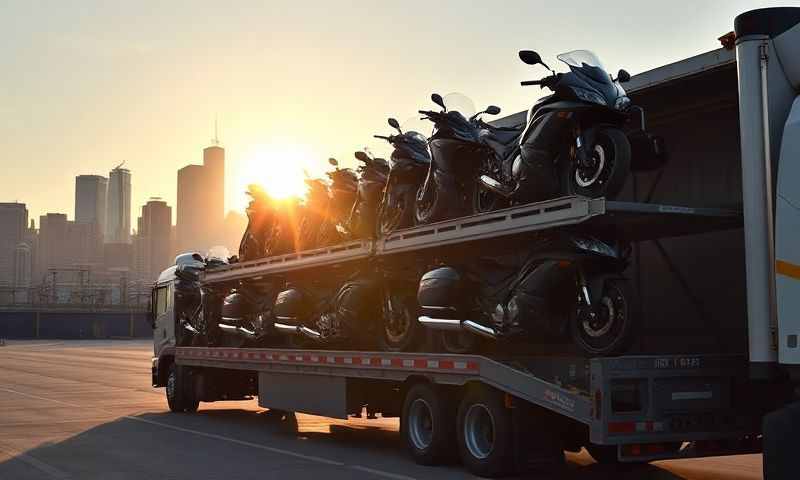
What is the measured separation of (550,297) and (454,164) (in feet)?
8.12

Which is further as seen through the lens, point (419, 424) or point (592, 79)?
point (419, 424)

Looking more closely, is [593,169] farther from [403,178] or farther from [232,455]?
[232,455]

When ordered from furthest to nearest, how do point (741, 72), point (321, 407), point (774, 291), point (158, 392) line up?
point (158, 392) < point (321, 407) < point (741, 72) < point (774, 291)

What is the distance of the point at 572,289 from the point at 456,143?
8.56ft

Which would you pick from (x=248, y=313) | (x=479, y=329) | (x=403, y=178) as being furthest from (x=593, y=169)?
(x=248, y=313)

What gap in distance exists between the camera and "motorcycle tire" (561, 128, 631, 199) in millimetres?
8570

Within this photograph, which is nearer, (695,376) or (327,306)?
(695,376)

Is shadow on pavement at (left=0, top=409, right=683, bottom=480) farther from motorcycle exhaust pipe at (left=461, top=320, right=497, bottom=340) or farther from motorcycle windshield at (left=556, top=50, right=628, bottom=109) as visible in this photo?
motorcycle windshield at (left=556, top=50, right=628, bottom=109)

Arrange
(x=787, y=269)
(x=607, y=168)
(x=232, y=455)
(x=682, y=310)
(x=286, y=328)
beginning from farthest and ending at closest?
1. (x=286, y=328)
2. (x=232, y=455)
3. (x=682, y=310)
4. (x=607, y=168)
5. (x=787, y=269)

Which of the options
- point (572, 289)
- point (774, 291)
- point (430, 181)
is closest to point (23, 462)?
point (430, 181)

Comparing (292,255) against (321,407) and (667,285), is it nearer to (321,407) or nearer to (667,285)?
(321,407)

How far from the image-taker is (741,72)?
7.36 metres

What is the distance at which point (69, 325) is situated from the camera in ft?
360

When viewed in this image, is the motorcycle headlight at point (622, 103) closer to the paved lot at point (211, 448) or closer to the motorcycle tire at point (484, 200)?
the motorcycle tire at point (484, 200)
